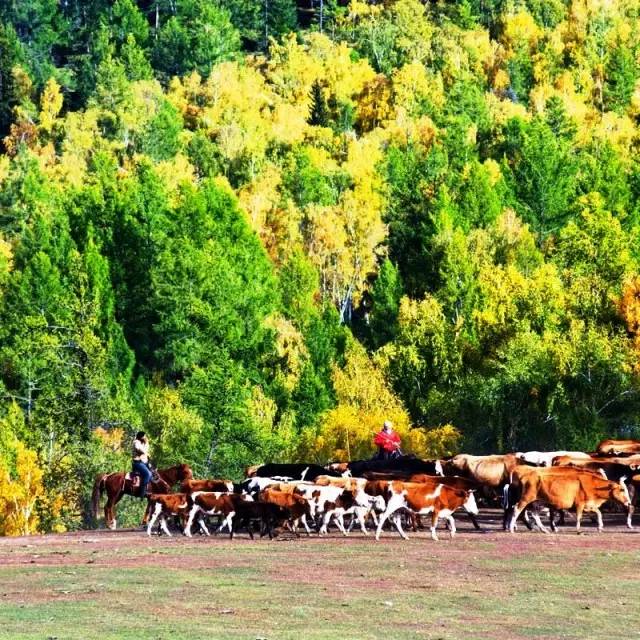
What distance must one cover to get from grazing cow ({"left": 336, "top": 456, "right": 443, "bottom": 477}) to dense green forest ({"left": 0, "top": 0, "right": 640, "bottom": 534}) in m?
25.7

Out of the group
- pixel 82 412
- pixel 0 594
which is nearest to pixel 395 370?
pixel 82 412

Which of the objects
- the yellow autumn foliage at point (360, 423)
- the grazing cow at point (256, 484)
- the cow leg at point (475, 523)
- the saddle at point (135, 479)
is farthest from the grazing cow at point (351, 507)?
the yellow autumn foliage at point (360, 423)

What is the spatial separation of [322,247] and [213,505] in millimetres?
81553

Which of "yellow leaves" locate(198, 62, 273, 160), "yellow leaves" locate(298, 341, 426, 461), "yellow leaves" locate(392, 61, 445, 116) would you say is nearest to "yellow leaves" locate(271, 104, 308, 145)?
"yellow leaves" locate(198, 62, 273, 160)

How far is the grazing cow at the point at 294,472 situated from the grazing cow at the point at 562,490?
857 centimetres

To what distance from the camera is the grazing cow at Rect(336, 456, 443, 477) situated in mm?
44219

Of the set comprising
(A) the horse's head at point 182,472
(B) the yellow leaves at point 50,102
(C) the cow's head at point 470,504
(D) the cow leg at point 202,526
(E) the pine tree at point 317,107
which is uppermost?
(B) the yellow leaves at point 50,102

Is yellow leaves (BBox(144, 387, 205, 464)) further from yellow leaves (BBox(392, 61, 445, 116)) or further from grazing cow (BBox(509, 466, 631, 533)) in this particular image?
yellow leaves (BBox(392, 61, 445, 116))

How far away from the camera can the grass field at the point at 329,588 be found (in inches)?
931

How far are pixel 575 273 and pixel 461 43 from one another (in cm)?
9325

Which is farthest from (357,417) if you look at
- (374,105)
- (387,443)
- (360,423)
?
(374,105)

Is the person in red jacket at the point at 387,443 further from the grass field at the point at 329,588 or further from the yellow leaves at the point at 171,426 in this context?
the yellow leaves at the point at 171,426

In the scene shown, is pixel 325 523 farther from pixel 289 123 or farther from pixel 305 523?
pixel 289 123

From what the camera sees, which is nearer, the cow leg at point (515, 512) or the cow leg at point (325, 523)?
the cow leg at point (515, 512)
